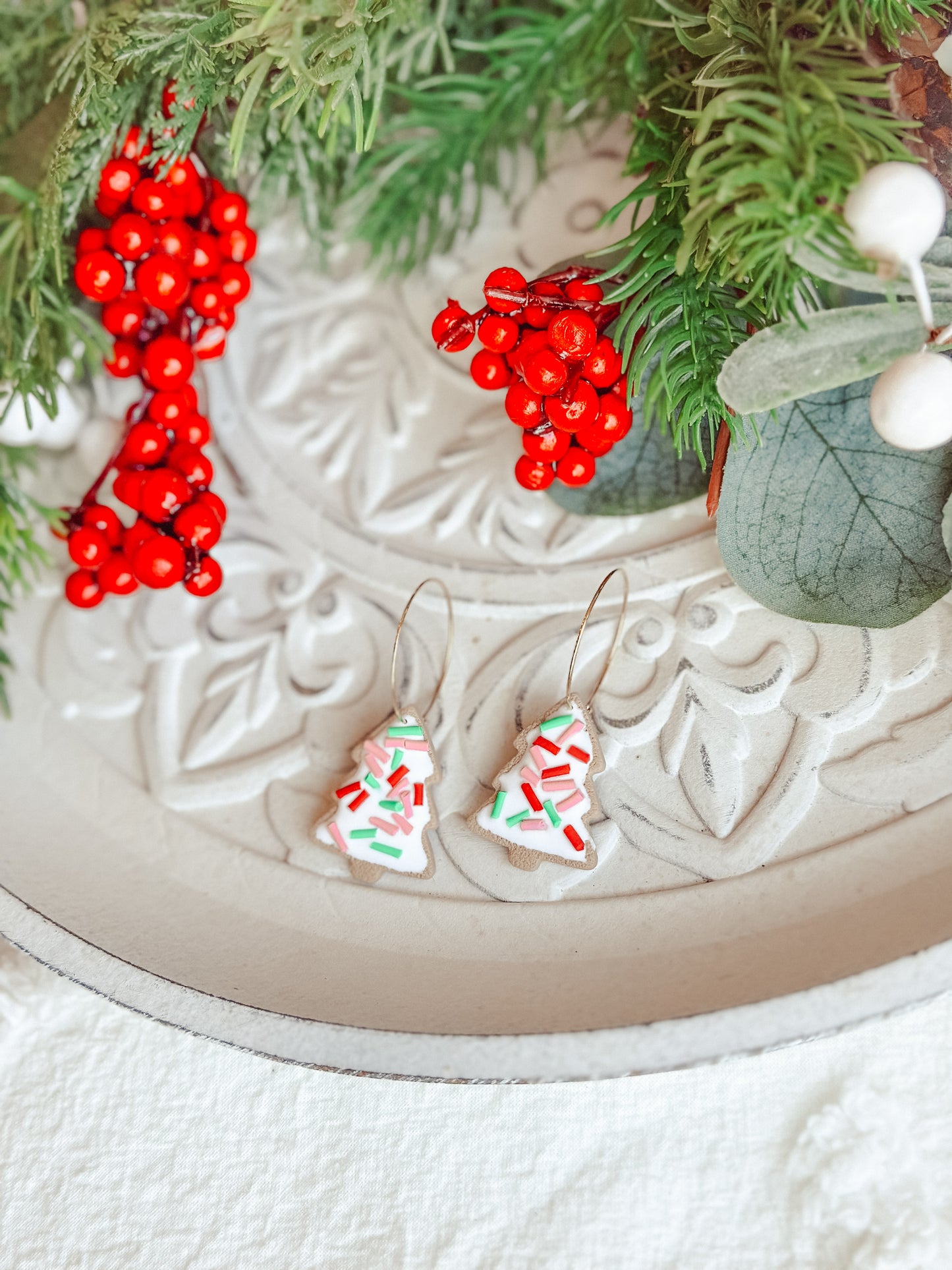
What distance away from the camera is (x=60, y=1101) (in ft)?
1.79

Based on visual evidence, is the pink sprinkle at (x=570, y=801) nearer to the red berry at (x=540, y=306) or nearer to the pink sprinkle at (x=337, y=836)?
the pink sprinkle at (x=337, y=836)

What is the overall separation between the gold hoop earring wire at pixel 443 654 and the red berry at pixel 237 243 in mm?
190

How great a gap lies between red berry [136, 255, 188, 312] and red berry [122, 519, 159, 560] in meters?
0.11

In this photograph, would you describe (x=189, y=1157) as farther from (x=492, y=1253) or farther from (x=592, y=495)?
(x=592, y=495)

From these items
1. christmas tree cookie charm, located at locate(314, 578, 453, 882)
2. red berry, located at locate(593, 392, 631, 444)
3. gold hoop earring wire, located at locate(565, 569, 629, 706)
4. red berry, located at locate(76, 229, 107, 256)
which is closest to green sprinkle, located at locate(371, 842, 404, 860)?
christmas tree cookie charm, located at locate(314, 578, 453, 882)

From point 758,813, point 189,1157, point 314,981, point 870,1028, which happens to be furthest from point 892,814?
point 189,1157

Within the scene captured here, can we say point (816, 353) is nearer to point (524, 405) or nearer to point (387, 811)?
point (524, 405)

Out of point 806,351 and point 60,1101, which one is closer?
point 806,351

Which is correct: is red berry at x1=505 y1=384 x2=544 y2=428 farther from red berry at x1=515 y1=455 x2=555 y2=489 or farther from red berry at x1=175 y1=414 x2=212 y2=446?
red berry at x1=175 y1=414 x2=212 y2=446

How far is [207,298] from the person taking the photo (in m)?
0.49

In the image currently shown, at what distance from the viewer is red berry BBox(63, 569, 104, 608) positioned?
51 cm

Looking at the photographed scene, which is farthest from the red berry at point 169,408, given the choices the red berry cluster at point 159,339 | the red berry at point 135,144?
the red berry at point 135,144

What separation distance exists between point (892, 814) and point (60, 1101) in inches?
18.2

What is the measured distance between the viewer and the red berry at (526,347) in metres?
0.43
